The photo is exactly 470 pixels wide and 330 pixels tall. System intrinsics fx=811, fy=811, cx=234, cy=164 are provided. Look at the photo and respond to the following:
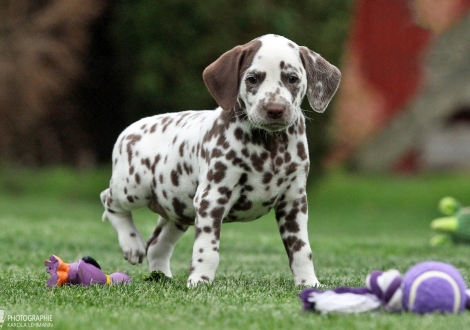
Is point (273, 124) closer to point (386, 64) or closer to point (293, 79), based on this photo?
point (293, 79)

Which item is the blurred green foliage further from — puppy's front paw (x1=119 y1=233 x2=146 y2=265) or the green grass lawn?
puppy's front paw (x1=119 y1=233 x2=146 y2=265)

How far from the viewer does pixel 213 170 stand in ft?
15.7

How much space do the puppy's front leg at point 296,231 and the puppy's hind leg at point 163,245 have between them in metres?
1.14

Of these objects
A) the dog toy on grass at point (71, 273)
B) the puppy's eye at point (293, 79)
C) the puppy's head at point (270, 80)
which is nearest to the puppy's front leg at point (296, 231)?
the puppy's head at point (270, 80)

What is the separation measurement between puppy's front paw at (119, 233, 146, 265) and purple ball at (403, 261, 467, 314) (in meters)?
2.37

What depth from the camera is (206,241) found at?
4.74 meters

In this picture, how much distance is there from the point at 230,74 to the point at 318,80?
0.55 metres

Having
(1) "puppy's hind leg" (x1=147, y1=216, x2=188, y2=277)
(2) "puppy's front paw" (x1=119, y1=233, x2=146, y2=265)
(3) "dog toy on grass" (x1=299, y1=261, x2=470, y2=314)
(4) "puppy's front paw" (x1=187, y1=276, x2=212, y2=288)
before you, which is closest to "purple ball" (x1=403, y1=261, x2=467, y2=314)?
(3) "dog toy on grass" (x1=299, y1=261, x2=470, y2=314)

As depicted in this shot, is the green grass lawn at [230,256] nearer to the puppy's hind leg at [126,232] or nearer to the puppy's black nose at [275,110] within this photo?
the puppy's hind leg at [126,232]

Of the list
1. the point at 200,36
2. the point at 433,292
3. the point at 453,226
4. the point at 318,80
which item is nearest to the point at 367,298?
the point at 433,292

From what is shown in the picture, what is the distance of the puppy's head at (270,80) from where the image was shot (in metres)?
4.59

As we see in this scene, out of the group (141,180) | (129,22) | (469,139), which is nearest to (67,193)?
(129,22)

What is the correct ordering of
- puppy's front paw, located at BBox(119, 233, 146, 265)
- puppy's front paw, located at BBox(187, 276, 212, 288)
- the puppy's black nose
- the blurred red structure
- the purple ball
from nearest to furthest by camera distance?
the purple ball
the puppy's black nose
puppy's front paw, located at BBox(187, 276, 212, 288)
puppy's front paw, located at BBox(119, 233, 146, 265)
the blurred red structure

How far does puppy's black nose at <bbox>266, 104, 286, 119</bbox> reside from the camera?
4.52 m
